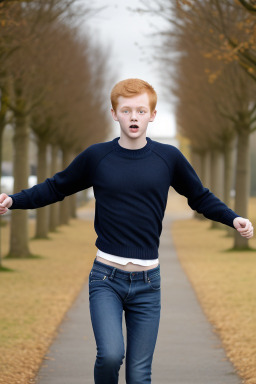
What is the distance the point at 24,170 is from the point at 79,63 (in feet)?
26.0

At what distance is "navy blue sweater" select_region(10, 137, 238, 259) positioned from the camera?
14.0ft

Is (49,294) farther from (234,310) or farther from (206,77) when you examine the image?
(206,77)

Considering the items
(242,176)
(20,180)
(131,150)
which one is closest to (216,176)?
(242,176)

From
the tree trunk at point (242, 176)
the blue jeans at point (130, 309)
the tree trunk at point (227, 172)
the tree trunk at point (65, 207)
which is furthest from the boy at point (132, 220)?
the tree trunk at point (65, 207)

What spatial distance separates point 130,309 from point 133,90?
1109mm

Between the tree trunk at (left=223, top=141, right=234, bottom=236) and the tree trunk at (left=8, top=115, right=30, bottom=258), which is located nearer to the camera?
the tree trunk at (left=8, top=115, right=30, bottom=258)

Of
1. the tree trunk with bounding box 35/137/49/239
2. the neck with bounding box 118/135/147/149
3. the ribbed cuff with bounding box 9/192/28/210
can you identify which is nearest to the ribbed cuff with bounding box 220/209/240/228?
the neck with bounding box 118/135/147/149

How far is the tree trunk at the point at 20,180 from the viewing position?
18.6m

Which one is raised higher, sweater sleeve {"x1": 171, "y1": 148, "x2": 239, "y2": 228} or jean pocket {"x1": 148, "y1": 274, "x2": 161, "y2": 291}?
sweater sleeve {"x1": 171, "y1": 148, "x2": 239, "y2": 228}

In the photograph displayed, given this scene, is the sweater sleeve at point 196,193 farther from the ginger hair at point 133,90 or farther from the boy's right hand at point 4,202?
the boy's right hand at point 4,202

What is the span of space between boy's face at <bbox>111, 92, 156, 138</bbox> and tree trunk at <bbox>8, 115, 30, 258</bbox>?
14389mm

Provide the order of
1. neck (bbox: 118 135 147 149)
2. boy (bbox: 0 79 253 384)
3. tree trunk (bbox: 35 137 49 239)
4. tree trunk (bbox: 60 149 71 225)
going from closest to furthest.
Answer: boy (bbox: 0 79 253 384) < neck (bbox: 118 135 147 149) < tree trunk (bbox: 35 137 49 239) < tree trunk (bbox: 60 149 71 225)

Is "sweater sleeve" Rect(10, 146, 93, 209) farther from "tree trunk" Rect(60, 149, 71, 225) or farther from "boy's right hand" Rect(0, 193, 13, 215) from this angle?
"tree trunk" Rect(60, 149, 71, 225)

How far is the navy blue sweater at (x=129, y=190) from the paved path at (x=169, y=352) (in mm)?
2535
